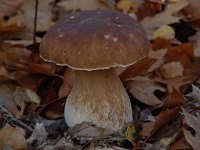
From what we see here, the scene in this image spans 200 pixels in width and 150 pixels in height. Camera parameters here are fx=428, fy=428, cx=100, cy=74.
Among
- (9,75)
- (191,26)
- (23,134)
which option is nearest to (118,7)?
(191,26)

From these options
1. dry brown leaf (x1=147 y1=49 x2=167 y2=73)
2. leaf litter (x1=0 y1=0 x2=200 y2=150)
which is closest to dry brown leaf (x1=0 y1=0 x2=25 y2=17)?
leaf litter (x1=0 y1=0 x2=200 y2=150)

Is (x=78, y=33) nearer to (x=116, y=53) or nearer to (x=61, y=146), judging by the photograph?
(x=116, y=53)

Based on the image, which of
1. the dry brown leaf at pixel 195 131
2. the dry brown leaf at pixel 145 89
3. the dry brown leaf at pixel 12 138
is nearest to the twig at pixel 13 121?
the dry brown leaf at pixel 12 138

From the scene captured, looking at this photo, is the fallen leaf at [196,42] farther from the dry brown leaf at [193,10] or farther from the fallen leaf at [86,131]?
the fallen leaf at [86,131]

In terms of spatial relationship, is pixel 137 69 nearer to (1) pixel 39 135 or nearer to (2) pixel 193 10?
(1) pixel 39 135

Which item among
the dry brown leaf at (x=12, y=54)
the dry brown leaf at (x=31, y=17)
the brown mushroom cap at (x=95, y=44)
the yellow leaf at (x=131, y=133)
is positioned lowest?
the dry brown leaf at (x=31, y=17)

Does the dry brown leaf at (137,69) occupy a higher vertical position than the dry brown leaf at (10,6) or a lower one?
higher
